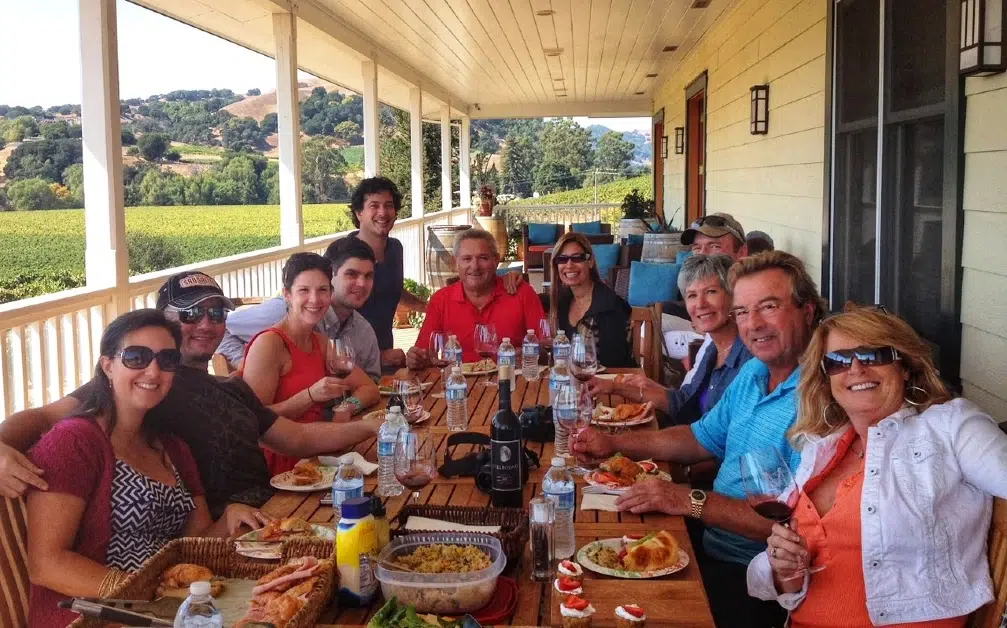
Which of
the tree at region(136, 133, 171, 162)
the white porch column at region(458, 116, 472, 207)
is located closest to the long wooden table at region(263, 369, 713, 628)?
the white porch column at region(458, 116, 472, 207)

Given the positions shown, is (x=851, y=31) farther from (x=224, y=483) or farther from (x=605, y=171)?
(x=605, y=171)

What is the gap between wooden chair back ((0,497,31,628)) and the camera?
191cm

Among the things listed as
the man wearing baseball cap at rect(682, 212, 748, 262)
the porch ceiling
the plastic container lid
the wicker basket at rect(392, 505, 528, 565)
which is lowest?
the wicker basket at rect(392, 505, 528, 565)

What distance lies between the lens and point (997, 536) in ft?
5.49

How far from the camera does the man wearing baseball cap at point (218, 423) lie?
87.6 inches

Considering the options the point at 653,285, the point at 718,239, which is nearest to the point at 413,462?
the point at 718,239

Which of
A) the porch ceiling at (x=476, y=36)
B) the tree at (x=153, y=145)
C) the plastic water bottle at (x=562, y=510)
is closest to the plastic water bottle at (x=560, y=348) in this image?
the plastic water bottle at (x=562, y=510)

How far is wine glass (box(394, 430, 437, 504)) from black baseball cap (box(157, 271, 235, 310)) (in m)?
0.78

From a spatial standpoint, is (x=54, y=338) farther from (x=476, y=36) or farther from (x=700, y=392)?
(x=476, y=36)

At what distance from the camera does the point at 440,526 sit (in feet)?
6.21

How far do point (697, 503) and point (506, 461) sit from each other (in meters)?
0.46

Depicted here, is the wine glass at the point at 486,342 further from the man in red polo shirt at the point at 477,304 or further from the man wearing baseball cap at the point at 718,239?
the man wearing baseball cap at the point at 718,239

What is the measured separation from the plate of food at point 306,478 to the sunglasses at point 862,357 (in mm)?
1255

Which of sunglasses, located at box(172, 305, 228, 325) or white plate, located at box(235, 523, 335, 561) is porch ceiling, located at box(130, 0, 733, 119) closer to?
sunglasses, located at box(172, 305, 228, 325)
